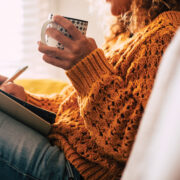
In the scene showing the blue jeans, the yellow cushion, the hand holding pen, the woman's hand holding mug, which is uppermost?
the woman's hand holding mug

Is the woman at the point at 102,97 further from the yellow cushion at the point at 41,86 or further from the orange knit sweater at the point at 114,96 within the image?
the yellow cushion at the point at 41,86

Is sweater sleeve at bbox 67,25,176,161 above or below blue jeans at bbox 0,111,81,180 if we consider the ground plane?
above

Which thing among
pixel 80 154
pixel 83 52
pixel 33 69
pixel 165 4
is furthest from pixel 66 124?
pixel 33 69

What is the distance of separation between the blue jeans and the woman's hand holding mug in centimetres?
20

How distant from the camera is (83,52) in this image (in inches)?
22.2

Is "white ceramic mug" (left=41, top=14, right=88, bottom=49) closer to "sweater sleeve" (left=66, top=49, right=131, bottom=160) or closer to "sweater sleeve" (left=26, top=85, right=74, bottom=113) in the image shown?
"sweater sleeve" (left=66, top=49, right=131, bottom=160)

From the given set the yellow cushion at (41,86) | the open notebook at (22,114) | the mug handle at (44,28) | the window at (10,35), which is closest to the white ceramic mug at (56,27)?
the mug handle at (44,28)

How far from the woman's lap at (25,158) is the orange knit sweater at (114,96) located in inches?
1.9

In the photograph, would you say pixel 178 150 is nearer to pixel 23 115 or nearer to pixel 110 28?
pixel 23 115

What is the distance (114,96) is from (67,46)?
161 mm

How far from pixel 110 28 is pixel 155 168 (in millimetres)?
851

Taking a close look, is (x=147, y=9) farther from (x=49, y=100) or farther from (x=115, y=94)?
(x=49, y=100)

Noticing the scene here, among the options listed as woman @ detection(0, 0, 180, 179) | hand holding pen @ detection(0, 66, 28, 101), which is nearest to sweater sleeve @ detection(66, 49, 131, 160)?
woman @ detection(0, 0, 180, 179)

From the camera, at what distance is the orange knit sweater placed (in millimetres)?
553
